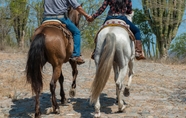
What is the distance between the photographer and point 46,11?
6906 mm

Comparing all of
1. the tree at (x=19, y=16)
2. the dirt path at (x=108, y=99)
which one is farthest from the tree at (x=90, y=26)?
the dirt path at (x=108, y=99)

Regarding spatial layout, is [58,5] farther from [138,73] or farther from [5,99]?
[138,73]

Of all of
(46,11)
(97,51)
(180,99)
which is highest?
(46,11)

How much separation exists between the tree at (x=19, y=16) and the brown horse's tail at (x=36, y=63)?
815 inches

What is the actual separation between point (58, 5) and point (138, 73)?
21.8 ft

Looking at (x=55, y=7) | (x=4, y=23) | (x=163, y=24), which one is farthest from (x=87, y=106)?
(x=4, y=23)

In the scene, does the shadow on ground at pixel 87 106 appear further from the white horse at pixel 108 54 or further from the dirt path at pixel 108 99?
the white horse at pixel 108 54

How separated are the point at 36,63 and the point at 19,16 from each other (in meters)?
21.1

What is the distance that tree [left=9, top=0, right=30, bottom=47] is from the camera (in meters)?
26.1

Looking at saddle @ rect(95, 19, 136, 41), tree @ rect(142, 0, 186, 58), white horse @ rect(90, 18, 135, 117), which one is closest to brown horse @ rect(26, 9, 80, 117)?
white horse @ rect(90, 18, 135, 117)

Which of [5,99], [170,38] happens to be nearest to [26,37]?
[170,38]

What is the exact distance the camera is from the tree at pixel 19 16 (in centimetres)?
2611

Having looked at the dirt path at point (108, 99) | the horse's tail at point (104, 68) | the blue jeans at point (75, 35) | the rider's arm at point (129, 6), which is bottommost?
the dirt path at point (108, 99)

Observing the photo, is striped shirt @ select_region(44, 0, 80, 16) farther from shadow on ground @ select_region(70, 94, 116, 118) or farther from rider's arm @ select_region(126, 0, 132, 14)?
shadow on ground @ select_region(70, 94, 116, 118)
